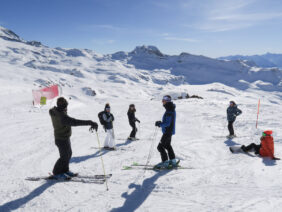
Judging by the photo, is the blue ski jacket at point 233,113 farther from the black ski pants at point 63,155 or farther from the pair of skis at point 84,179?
the black ski pants at point 63,155

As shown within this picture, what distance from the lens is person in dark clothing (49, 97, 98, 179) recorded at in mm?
5309

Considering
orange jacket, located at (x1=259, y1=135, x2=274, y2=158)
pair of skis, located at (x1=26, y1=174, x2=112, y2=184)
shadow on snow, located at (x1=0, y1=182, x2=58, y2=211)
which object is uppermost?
orange jacket, located at (x1=259, y1=135, x2=274, y2=158)

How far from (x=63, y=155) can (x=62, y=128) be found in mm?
774

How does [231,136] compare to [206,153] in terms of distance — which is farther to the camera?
[231,136]

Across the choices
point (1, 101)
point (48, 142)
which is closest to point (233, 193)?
point (48, 142)

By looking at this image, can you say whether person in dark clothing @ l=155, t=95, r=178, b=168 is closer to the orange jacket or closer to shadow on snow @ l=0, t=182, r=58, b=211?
shadow on snow @ l=0, t=182, r=58, b=211

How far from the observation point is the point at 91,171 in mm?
6680

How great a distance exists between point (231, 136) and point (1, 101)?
21.0 m

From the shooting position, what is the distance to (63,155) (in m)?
5.76

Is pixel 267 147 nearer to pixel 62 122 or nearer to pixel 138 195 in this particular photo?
pixel 138 195

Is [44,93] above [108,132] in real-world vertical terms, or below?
above

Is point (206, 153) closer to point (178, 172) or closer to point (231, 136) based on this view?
point (178, 172)

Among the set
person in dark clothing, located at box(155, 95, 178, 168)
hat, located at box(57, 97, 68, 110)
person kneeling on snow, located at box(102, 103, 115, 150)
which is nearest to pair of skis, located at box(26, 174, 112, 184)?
person in dark clothing, located at box(155, 95, 178, 168)

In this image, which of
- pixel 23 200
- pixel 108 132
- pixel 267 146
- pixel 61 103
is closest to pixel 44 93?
pixel 108 132
